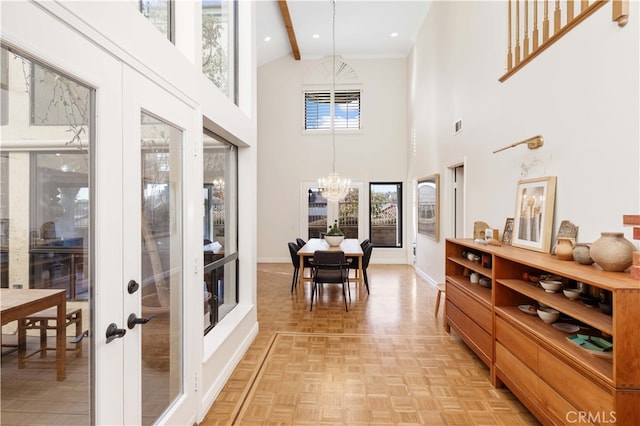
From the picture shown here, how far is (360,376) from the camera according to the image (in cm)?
273

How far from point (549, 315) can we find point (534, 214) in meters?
0.97

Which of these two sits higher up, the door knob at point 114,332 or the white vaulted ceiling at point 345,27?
the white vaulted ceiling at point 345,27

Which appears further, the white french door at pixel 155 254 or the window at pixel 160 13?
the window at pixel 160 13

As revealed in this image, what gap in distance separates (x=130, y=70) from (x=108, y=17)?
22cm

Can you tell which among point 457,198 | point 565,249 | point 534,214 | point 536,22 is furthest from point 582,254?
point 457,198

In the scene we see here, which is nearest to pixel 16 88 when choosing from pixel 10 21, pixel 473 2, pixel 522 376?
pixel 10 21

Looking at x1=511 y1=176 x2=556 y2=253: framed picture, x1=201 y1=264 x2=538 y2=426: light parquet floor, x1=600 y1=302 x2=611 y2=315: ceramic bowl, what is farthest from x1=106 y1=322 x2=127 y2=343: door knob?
x1=511 y1=176 x2=556 y2=253: framed picture

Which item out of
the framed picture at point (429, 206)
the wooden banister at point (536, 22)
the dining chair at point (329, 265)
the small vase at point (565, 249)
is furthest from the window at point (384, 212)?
the small vase at point (565, 249)

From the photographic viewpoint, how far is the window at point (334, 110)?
855cm

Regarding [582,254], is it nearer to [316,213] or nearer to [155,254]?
[155,254]

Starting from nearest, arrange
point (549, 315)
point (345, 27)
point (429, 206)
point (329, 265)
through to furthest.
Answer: point (549, 315), point (329, 265), point (429, 206), point (345, 27)

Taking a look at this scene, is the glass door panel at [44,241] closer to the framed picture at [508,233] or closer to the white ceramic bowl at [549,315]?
the white ceramic bowl at [549,315]

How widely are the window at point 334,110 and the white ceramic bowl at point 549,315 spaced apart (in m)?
7.00

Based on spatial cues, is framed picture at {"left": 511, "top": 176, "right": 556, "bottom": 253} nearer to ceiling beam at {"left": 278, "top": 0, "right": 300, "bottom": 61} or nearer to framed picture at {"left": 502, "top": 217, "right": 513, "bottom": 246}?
framed picture at {"left": 502, "top": 217, "right": 513, "bottom": 246}
